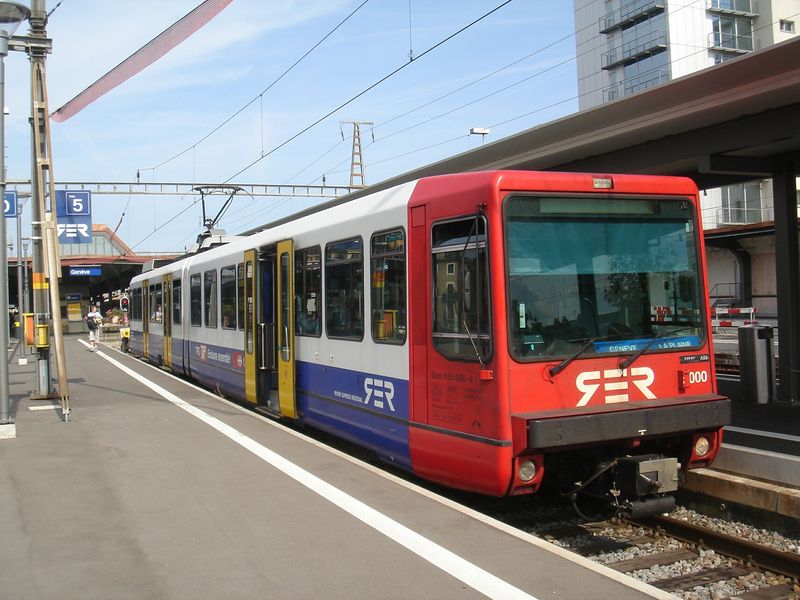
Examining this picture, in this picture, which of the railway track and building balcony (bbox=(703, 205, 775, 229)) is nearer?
the railway track

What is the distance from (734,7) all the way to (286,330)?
1989 inches

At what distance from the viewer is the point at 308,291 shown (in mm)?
9492

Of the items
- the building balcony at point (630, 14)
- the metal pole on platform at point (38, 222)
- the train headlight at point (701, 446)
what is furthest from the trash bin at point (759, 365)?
the building balcony at point (630, 14)

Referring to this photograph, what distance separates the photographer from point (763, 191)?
49.4 meters

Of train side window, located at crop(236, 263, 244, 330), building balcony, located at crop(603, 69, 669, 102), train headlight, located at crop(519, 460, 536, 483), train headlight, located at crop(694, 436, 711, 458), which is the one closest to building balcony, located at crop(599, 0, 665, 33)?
building balcony, located at crop(603, 69, 669, 102)

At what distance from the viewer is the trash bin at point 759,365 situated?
11.3m

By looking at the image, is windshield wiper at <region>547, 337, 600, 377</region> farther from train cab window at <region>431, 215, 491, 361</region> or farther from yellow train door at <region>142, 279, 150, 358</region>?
yellow train door at <region>142, 279, 150, 358</region>

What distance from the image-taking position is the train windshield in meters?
6.20

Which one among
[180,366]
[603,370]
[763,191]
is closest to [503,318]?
[603,370]

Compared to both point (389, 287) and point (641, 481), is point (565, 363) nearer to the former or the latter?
point (641, 481)

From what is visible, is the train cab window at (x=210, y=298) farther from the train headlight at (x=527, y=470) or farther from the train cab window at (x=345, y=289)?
the train headlight at (x=527, y=470)

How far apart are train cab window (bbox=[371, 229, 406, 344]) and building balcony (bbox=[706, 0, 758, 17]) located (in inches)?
1950

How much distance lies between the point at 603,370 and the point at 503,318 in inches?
39.1

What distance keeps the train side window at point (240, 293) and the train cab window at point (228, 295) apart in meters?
0.22
